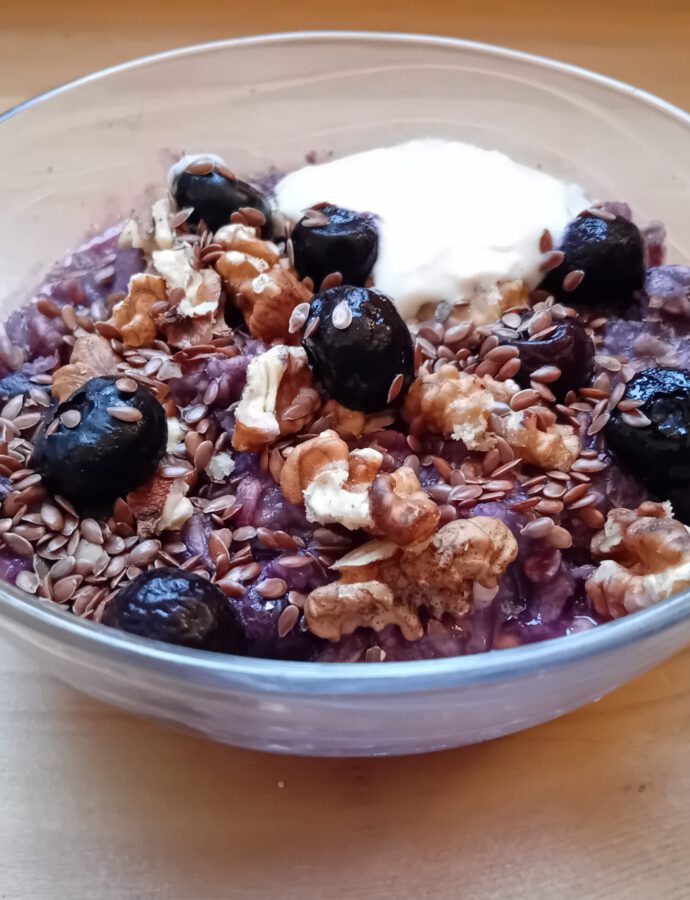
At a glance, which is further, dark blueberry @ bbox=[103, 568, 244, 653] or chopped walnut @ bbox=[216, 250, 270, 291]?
chopped walnut @ bbox=[216, 250, 270, 291]

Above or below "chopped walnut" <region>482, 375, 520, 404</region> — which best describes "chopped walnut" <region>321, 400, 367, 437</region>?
below

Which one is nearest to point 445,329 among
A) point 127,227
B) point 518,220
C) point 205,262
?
point 518,220

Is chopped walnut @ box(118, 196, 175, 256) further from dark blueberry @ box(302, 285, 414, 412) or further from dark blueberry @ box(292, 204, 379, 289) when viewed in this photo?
dark blueberry @ box(302, 285, 414, 412)

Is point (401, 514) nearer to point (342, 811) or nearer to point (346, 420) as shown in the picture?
point (346, 420)

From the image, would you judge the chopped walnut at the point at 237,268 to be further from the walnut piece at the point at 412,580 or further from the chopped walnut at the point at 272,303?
the walnut piece at the point at 412,580

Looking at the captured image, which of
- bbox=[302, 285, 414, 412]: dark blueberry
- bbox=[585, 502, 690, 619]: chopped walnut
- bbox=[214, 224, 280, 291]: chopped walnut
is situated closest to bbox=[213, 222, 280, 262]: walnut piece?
bbox=[214, 224, 280, 291]: chopped walnut

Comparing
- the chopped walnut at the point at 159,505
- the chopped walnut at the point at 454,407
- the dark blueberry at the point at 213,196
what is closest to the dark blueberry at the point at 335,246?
the dark blueberry at the point at 213,196

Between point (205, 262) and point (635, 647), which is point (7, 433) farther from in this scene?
point (635, 647)
